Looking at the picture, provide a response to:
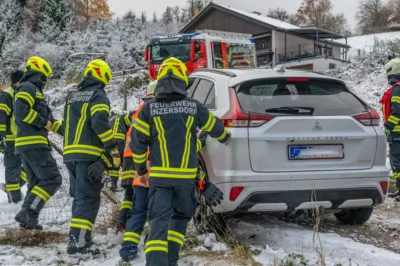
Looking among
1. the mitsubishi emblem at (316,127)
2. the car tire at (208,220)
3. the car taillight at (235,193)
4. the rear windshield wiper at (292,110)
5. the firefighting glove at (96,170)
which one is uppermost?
the rear windshield wiper at (292,110)

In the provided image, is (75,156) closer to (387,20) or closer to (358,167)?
(358,167)

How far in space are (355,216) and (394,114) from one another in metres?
2.33

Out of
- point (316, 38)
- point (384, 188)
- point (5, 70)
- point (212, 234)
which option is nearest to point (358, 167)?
point (384, 188)

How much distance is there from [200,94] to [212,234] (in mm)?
1603

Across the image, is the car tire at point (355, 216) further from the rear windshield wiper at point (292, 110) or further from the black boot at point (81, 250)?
the black boot at point (81, 250)

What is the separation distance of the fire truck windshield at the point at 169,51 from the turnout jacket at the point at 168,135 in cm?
A: 1280

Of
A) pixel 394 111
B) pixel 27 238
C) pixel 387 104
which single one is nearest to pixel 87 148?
pixel 27 238

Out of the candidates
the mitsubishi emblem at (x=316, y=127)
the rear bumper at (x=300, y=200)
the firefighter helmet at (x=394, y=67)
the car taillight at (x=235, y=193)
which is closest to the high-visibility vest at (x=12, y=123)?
the car taillight at (x=235, y=193)

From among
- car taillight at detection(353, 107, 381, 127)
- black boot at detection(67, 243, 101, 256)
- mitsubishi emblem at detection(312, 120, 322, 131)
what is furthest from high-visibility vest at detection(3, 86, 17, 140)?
car taillight at detection(353, 107, 381, 127)

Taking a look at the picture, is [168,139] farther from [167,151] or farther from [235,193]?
[235,193]

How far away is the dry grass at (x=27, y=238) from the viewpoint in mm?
4871

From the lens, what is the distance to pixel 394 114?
6945 millimetres

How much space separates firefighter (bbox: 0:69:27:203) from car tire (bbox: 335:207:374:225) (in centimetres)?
482

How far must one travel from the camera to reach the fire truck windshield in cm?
1661
